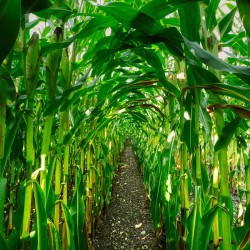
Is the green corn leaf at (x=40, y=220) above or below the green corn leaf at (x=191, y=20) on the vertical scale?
below

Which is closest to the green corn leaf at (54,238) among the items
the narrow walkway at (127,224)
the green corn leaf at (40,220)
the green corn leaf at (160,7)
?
the green corn leaf at (40,220)

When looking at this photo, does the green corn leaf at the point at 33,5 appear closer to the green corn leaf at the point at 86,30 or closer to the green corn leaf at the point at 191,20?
the green corn leaf at the point at 86,30

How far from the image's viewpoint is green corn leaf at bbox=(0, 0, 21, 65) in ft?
0.90

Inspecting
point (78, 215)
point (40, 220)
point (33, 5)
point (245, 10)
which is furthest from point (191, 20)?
point (78, 215)

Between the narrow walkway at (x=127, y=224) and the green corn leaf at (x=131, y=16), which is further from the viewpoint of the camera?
the narrow walkway at (x=127, y=224)

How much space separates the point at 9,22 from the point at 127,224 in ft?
6.76

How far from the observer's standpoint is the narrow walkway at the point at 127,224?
1.73m

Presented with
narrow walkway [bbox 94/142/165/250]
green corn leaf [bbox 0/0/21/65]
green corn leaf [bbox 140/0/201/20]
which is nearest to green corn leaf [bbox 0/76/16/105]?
green corn leaf [bbox 0/0/21/65]

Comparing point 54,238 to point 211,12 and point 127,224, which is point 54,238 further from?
point 127,224

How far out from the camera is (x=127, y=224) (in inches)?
82.8

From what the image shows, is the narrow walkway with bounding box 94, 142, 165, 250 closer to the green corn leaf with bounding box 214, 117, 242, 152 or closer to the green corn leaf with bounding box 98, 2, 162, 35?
the green corn leaf with bounding box 214, 117, 242, 152

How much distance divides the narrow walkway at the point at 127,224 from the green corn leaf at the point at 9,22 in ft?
5.10

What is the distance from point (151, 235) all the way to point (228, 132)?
1542 mm

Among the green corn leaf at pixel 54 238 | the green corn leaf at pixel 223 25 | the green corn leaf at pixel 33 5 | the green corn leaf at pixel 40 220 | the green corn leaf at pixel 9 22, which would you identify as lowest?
the green corn leaf at pixel 54 238
